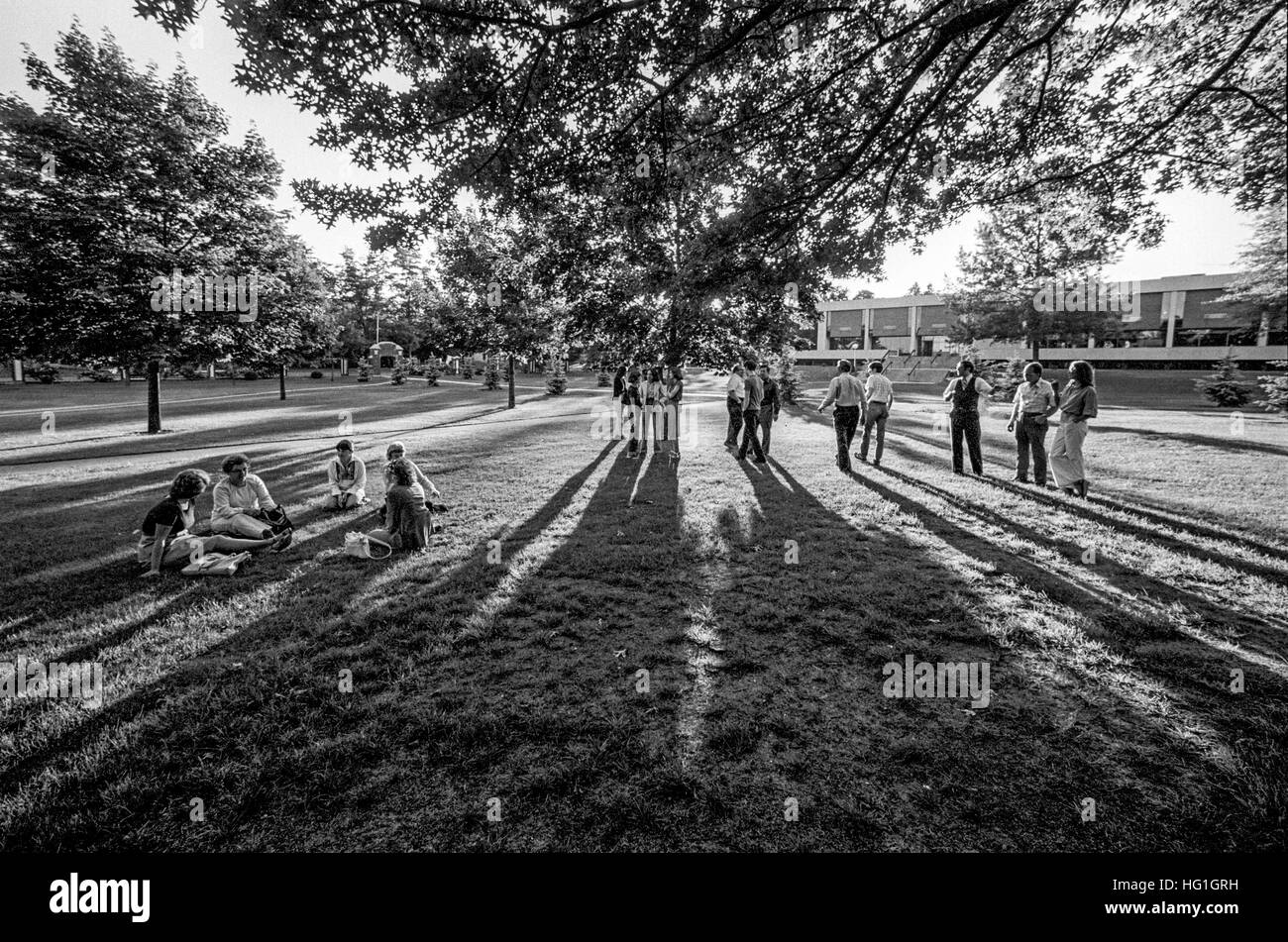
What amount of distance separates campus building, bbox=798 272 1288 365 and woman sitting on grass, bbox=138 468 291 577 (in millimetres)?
35300

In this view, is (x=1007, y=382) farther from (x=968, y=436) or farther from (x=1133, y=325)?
(x=1133, y=325)

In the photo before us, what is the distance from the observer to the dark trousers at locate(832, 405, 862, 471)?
11016mm

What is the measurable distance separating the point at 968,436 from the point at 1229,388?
2902cm

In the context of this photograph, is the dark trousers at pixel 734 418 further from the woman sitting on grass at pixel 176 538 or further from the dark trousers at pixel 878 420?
the woman sitting on grass at pixel 176 538

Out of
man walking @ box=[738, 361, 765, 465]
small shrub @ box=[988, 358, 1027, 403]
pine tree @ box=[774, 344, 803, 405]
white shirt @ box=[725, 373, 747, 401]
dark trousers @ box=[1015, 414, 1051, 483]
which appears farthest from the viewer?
small shrub @ box=[988, 358, 1027, 403]

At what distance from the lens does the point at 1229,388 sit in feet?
86.6

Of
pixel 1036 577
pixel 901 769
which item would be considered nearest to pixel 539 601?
pixel 901 769

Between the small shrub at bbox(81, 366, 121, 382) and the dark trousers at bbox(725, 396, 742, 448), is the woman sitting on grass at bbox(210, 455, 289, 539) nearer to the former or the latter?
the dark trousers at bbox(725, 396, 742, 448)

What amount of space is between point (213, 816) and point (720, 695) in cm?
294

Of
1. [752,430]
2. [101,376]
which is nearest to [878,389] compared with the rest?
[752,430]

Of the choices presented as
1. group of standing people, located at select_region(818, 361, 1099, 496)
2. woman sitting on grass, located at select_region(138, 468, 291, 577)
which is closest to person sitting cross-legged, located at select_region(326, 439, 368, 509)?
woman sitting on grass, located at select_region(138, 468, 291, 577)

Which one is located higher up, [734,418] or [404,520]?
[734,418]
